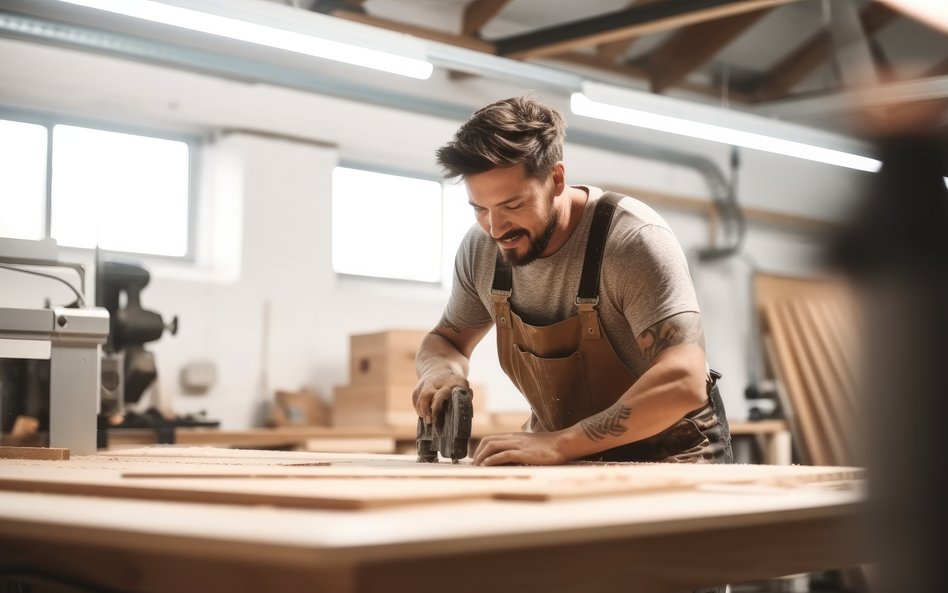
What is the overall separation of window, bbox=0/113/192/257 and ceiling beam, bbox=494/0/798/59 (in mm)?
2204

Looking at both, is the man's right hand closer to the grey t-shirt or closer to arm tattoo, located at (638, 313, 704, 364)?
the grey t-shirt

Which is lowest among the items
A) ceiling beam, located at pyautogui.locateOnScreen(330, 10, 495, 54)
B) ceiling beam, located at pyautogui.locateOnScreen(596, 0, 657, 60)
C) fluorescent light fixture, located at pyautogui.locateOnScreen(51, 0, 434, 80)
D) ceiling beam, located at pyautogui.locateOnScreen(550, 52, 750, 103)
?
fluorescent light fixture, located at pyautogui.locateOnScreen(51, 0, 434, 80)

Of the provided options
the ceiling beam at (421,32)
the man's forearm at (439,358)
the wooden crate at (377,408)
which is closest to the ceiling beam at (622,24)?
the ceiling beam at (421,32)

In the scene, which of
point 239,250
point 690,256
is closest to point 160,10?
point 239,250

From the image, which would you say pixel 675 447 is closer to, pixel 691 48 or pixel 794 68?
pixel 691 48

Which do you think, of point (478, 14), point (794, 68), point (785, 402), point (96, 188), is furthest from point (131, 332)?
point (794, 68)

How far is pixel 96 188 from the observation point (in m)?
5.96

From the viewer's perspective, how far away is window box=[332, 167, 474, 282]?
6.99m

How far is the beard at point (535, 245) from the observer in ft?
8.87

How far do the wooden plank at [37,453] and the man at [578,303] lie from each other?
0.86 m

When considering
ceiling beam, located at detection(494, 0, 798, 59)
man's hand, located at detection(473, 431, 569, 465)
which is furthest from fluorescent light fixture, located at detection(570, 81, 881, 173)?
man's hand, located at detection(473, 431, 569, 465)

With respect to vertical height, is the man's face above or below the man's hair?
below

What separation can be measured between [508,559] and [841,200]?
0.59 meters

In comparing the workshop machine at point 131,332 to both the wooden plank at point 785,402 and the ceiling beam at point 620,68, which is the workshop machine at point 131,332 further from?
the wooden plank at point 785,402
